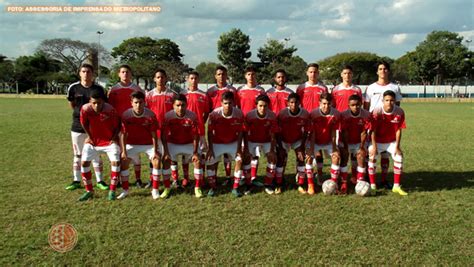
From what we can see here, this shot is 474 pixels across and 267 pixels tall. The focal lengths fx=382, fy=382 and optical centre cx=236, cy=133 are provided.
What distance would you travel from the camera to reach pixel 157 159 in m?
5.89

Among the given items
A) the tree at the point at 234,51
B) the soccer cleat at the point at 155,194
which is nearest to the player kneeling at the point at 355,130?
the soccer cleat at the point at 155,194

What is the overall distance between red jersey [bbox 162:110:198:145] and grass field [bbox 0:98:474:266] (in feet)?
3.20

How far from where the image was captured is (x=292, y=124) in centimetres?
637

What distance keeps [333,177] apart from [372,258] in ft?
7.93

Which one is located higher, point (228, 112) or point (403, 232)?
point (228, 112)

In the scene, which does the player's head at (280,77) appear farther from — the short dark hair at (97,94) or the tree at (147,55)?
the tree at (147,55)

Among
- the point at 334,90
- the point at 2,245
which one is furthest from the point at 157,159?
the point at 334,90

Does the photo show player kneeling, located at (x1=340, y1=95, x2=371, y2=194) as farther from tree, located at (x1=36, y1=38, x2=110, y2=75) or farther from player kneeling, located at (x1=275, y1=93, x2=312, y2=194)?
tree, located at (x1=36, y1=38, x2=110, y2=75)

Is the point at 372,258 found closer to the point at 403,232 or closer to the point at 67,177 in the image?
the point at 403,232

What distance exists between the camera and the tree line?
163 feet

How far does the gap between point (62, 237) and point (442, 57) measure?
63592mm

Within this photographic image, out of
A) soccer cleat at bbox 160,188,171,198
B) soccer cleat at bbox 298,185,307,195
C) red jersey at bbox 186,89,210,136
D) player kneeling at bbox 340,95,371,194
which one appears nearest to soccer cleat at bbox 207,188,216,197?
soccer cleat at bbox 160,188,171,198

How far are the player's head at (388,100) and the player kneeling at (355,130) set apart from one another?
331 mm

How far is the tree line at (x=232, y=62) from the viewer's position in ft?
163
